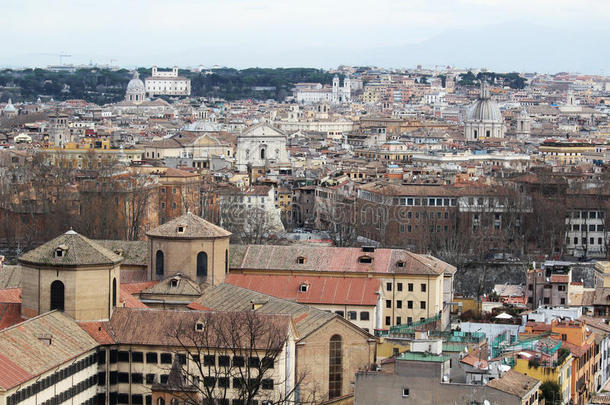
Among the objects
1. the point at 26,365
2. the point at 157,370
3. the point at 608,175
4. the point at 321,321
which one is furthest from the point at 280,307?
the point at 608,175

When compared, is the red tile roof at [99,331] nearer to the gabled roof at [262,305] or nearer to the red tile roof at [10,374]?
the gabled roof at [262,305]

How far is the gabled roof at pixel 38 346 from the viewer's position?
41.5 metres

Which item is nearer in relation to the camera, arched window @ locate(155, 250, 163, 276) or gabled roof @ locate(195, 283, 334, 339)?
gabled roof @ locate(195, 283, 334, 339)

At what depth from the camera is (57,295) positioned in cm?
4822

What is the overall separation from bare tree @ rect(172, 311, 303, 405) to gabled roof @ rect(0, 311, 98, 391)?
8.88ft

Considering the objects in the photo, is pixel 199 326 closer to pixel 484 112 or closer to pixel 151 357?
pixel 151 357

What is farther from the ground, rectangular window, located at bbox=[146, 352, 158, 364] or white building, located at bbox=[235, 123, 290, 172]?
rectangular window, located at bbox=[146, 352, 158, 364]

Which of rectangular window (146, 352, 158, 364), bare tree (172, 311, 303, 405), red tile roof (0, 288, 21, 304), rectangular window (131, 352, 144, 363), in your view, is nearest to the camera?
bare tree (172, 311, 303, 405)

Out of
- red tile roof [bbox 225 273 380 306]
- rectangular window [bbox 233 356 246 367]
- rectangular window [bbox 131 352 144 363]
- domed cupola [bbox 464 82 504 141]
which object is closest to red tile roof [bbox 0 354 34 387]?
rectangular window [bbox 131 352 144 363]

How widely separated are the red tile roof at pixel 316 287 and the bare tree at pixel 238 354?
32.3 ft

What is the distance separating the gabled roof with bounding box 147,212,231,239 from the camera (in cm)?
5631

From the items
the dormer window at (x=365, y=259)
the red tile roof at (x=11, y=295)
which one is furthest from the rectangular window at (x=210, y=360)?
the dormer window at (x=365, y=259)

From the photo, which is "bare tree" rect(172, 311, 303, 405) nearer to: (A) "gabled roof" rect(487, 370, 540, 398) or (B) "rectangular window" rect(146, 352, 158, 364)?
(B) "rectangular window" rect(146, 352, 158, 364)

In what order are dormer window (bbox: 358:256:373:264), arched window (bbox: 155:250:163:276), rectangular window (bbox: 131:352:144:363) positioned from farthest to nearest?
dormer window (bbox: 358:256:373:264) → arched window (bbox: 155:250:163:276) → rectangular window (bbox: 131:352:144:363)
